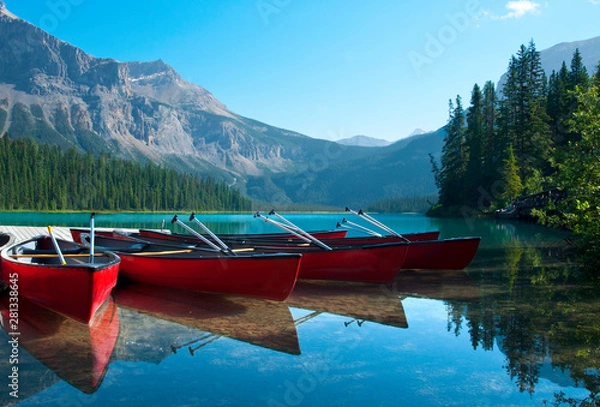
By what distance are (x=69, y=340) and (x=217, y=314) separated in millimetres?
3127

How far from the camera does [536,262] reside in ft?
60.4

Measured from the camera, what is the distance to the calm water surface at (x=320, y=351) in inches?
237

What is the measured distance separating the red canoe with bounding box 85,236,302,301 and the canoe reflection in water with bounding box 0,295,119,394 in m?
2.04

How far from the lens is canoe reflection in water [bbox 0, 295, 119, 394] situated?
6652 mm

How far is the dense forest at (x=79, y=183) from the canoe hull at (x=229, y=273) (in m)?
98.5

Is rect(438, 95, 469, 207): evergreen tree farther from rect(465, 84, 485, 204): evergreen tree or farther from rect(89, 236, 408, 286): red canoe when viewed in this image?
rect(89, 236, 408, 286): red canoe

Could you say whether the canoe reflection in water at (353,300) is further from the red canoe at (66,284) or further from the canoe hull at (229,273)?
the red canoe at (66,284)

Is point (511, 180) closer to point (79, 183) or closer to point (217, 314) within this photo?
point (217, 314)

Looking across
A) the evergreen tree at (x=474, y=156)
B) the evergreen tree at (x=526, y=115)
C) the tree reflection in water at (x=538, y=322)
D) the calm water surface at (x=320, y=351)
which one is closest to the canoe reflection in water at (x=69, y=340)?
the calm water surface at (x=320, y=351)

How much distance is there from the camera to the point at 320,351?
307 inches

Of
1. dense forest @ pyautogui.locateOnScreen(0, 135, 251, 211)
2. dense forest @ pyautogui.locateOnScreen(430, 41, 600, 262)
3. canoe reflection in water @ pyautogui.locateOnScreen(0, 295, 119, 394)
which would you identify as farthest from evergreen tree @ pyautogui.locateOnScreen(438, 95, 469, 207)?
dense forest @ pyautogui.locateOnScreen(0, 135, 251, 211)

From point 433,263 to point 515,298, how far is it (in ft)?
17.8

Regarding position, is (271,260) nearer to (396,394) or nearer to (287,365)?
(287,365)

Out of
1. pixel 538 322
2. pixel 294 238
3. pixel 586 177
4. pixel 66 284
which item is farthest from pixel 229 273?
pixel 586 177
